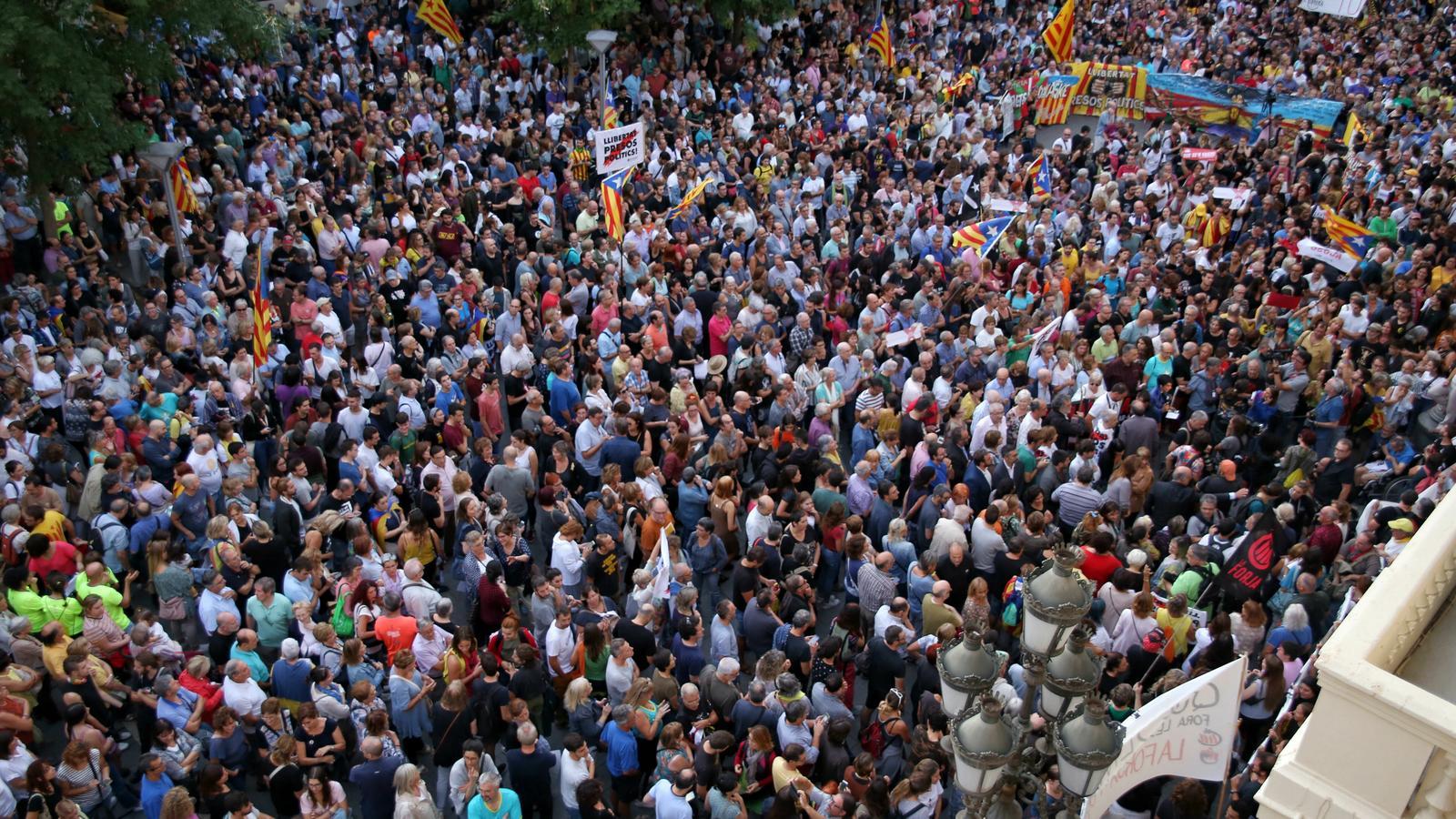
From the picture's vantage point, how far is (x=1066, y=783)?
5.54m

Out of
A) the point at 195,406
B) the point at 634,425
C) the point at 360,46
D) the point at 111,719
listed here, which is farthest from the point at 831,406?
the point at 360,46

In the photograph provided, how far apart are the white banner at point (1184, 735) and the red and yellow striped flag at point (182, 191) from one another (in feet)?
41.6

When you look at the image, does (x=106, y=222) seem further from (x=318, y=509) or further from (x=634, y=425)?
(x=634, y=425)

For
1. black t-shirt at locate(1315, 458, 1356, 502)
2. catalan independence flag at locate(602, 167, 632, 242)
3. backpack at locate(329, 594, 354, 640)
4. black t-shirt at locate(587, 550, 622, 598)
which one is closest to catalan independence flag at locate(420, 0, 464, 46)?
catalan independence flag at locate(602, 167, 632, 242)

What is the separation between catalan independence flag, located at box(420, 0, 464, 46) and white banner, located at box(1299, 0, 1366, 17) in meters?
22.4

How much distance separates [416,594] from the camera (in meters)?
9.72

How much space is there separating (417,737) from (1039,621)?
18.6 feet

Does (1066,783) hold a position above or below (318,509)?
above

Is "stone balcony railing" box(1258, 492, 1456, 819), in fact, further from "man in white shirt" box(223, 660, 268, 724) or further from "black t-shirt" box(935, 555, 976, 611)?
"man in white shirt" box(223, 660, 268, 724)

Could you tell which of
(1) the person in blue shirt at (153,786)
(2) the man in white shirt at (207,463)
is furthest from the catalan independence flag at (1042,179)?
(1) the person in blue shirt at (153,786)

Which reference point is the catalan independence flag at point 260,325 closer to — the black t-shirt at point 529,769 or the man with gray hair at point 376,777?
the man with gray hair at point 376,777

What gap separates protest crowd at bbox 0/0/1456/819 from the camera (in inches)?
347

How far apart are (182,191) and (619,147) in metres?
5.51

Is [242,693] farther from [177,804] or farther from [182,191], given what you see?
[182,191]
